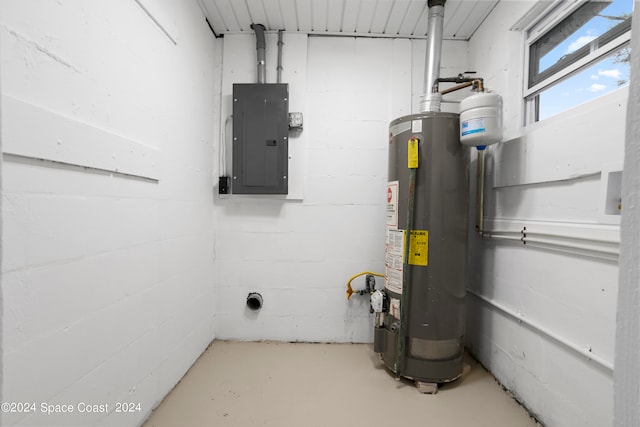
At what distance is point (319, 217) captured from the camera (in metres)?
2.07

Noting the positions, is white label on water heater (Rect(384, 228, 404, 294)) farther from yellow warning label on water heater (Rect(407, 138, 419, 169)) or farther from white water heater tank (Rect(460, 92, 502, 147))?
white water heater tank (Rect(460, 92, 502, 147))

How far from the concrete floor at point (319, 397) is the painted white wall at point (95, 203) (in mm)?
189

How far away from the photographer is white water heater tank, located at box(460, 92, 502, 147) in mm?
1386

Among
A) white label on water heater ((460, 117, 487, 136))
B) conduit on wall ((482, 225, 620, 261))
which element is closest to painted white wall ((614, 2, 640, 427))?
conduit on wall ((482, 225, 620, 261))

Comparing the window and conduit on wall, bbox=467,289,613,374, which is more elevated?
the window

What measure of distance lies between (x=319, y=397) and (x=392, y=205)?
46.2 inches

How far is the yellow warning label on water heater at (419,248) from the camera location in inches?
59.4

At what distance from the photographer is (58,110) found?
2.83ft

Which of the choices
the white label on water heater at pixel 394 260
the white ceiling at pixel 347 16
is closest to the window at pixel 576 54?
the white ceiling at pixel 347 16

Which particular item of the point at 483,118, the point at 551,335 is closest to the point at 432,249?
the point at 551,335

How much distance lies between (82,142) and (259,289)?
1.46 m

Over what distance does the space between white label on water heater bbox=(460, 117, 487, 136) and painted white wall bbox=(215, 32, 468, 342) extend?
2.24 feet

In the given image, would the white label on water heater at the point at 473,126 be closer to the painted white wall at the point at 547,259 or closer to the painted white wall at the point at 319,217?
the painted white wall at the point at 547,259

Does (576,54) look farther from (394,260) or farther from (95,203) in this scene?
(95,203)
